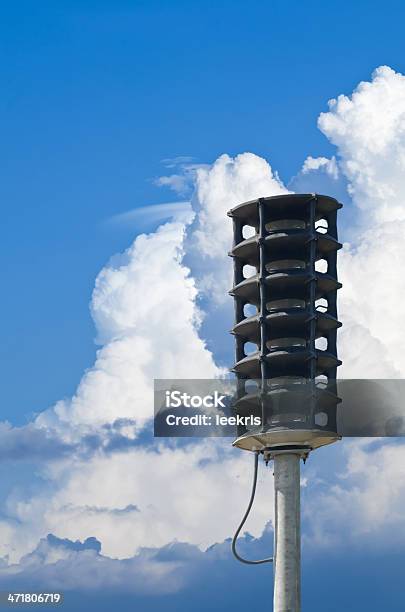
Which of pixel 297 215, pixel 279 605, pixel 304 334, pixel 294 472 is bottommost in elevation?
pixel 279 605

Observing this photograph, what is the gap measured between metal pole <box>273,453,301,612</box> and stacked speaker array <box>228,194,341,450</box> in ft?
11.9

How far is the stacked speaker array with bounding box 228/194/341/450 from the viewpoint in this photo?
121250 millimetres

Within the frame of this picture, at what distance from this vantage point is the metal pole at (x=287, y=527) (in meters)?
122

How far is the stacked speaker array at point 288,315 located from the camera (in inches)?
4774

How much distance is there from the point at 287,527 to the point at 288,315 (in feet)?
46.9

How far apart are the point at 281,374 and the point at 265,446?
203 inches

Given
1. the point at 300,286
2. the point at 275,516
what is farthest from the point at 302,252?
the point at 275,516

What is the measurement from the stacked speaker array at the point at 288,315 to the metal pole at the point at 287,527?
3.63 m

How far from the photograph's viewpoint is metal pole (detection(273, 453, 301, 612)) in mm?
122250

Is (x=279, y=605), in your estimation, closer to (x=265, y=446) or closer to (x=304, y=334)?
(x=265, y=446)

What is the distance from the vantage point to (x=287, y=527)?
123 metres

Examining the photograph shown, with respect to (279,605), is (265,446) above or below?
above

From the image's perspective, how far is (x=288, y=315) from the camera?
121375mm

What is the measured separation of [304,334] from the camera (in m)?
122
